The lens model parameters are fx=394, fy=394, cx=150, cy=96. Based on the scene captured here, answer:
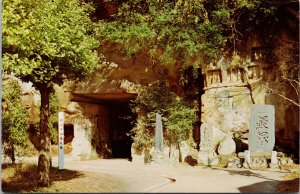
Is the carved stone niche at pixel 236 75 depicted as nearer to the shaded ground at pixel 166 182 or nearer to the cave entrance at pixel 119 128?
the shaded ground at pixel 166 182

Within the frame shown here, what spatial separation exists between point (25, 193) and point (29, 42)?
3568 millimetres

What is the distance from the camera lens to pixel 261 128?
13.9 meters

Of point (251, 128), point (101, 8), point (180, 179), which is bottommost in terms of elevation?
point (180, 179)

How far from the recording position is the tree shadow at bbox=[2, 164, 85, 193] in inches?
415

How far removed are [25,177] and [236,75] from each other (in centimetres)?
984

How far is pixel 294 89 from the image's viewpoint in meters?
16.1

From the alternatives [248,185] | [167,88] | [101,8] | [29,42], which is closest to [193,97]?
[167,88]

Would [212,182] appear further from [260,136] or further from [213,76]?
[213,76]

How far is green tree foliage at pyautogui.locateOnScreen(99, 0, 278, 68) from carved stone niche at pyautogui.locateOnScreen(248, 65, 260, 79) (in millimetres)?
1330

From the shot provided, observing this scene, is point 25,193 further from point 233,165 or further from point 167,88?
point 167,88

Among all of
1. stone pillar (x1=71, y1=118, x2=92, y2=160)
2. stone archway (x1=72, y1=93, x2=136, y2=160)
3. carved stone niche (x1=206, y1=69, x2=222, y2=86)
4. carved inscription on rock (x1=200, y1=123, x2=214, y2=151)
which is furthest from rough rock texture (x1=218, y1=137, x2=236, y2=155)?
stone pillar (x1=71, y1=118, x2=92, y2=160)

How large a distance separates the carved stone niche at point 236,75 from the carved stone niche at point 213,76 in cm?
42

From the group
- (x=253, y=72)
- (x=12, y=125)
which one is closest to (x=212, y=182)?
(x=253, y=72)

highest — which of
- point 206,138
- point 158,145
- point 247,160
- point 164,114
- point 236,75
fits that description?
point 236,75
